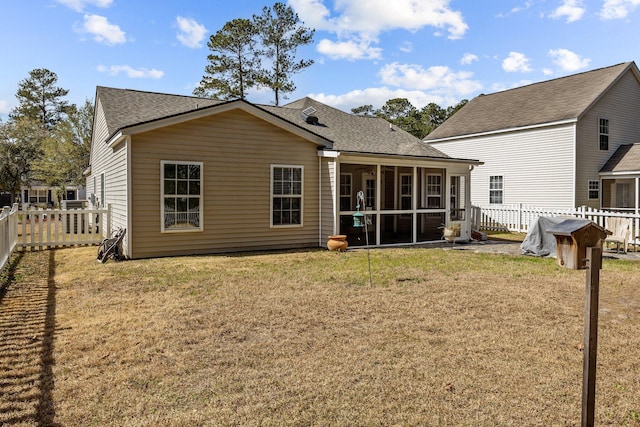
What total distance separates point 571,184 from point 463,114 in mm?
8881

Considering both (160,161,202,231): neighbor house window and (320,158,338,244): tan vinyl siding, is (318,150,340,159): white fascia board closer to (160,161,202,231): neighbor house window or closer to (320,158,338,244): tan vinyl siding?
(320,158,338,244): tan vinyl siding

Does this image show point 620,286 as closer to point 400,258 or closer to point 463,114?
point 400,258

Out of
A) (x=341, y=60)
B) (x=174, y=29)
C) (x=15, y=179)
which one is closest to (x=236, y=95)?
(x=341, y=60)

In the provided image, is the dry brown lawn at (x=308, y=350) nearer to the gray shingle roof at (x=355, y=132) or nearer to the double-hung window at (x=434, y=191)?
the gray shingle roof at (x=355, y=132)

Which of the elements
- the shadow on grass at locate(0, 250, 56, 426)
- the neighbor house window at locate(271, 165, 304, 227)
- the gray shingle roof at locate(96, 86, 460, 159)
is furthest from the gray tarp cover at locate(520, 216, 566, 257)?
the shadow on grass at locate(0, 250, 56, 426)

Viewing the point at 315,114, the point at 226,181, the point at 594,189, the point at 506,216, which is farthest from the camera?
the point at 594,189

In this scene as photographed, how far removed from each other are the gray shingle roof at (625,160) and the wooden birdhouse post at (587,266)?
18531 mm

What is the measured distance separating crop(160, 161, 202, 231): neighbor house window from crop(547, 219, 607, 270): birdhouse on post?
29.4 feet

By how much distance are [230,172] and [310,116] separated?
4.89m

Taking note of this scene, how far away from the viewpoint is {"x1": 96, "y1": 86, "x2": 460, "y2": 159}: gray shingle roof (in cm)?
1266

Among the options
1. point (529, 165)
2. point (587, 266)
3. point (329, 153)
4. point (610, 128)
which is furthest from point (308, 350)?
point (610, 128)

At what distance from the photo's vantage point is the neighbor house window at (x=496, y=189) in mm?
21047

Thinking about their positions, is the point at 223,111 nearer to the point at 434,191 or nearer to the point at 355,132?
the point at 355,132

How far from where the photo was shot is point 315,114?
50.8 feet
